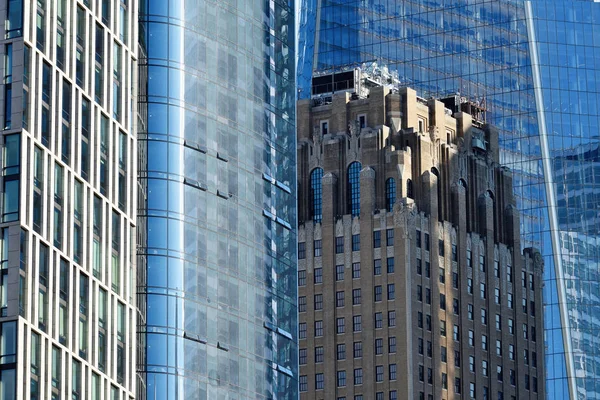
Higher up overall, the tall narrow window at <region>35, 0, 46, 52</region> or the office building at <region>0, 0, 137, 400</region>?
the tall narrow window at <region>35, 0, 46, 52</region>

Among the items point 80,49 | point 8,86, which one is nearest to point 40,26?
point 8,86

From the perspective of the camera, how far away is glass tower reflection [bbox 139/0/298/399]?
14600cm

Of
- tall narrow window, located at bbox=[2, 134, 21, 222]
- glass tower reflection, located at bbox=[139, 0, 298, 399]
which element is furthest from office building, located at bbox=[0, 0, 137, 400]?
glass tower reflection, located at bbox=[139, 0, 298, 399]

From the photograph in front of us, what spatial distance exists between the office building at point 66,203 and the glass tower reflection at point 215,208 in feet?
20.1

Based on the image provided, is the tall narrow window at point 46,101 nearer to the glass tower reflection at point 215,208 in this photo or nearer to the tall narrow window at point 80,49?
the tall narrow window at point 80,49

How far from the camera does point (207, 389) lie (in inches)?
5733

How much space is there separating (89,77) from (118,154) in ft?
19.9

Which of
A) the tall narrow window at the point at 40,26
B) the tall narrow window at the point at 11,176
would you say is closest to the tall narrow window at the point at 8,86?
the tall narrow window at the point at 11,176

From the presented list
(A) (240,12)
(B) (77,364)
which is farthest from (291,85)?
(B) (77,364)

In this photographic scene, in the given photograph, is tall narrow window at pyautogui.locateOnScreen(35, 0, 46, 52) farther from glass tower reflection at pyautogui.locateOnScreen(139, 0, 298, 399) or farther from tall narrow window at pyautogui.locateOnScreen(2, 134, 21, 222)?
glass tower reflection at pyautogui.locateOnScreen(139, 0, 298, 399)

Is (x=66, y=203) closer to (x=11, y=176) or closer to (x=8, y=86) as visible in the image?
(x=11, y=176)

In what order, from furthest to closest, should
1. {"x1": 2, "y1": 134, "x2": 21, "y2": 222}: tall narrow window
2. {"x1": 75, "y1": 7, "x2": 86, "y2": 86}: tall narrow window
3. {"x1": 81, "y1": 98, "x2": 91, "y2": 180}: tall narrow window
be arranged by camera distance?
{"x1": 75, "y1": 7, "x2": 86, "y2": 86}: tall narrow window < {"x1": 81, "y1": 98, "x2": 91, "y2": 180}: tall narrow window < {"x1": 2, "y1": 134, "x2": 21, "y2": 222}: tall narrow window

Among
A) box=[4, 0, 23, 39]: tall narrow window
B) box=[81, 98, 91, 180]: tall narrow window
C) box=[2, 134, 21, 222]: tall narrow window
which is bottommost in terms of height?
box=[2, 134, 21, 222]: tall narrow window

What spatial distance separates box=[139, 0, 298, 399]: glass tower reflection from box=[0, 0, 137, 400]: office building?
6.12m
